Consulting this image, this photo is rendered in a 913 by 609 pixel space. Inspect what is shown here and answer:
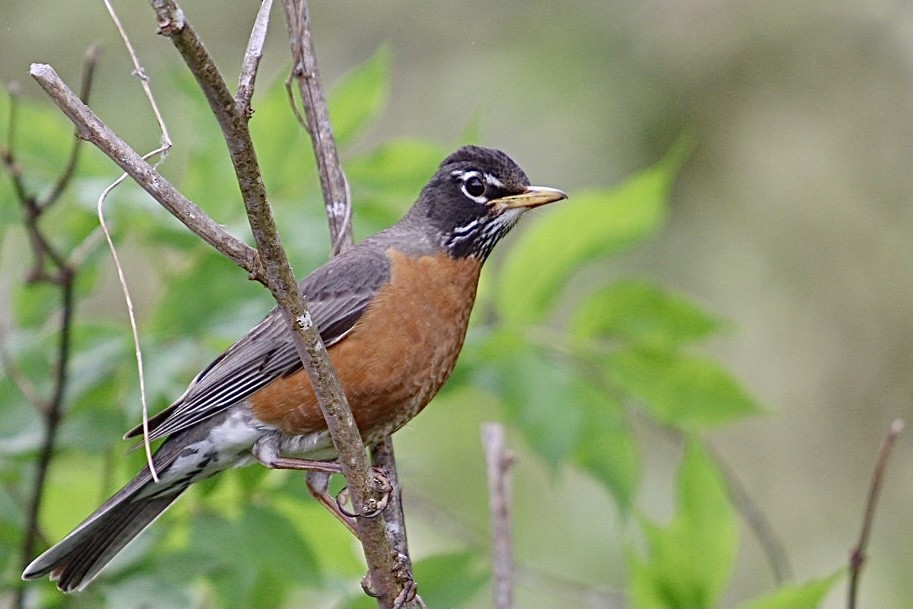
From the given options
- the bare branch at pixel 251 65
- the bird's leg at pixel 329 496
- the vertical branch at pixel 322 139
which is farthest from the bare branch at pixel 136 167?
the vertical branch at pixel 322 139

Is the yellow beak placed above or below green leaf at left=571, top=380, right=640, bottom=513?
above

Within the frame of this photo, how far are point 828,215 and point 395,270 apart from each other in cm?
511

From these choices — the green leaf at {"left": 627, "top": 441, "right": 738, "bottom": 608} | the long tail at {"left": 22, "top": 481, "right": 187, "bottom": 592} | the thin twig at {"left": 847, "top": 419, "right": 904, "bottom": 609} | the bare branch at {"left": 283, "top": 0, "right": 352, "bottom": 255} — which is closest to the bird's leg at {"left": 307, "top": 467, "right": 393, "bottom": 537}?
the long tail at {"left": 22, "top": 481, "right": 187, "bottom": 592}

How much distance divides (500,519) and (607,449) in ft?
2.12

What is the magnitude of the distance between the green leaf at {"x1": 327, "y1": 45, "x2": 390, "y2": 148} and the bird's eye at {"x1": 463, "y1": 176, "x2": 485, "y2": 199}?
0.39 m

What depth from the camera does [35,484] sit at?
3.46 meters

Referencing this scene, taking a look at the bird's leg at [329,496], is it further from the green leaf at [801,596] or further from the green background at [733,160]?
the green background at [733,160]

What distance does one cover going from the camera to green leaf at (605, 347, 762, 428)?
3.67 metres

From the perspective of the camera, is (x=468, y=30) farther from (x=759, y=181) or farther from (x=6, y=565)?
(x=6, y=565)

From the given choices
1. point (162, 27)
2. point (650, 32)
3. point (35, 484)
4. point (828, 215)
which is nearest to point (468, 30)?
point (650, 32)

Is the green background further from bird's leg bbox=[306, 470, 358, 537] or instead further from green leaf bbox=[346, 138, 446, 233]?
bird's leg bbox=[306, 470, 358, 537]

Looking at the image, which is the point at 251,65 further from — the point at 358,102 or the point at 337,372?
the point at 358,102

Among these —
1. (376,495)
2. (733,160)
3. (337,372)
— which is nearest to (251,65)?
(376,495)

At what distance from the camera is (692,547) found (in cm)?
335
